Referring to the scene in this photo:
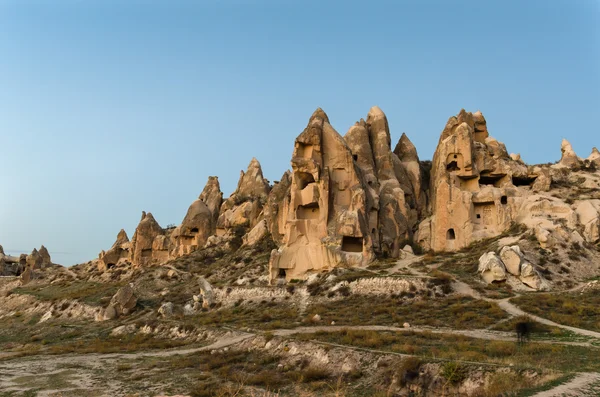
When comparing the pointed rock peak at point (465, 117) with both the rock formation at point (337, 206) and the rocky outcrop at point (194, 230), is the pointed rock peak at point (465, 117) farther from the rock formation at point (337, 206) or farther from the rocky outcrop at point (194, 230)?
the rocky outcrop at point (194, 230)

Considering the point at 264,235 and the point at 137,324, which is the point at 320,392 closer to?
the point at 137,324

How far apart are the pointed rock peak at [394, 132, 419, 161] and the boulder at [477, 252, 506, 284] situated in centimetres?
2075

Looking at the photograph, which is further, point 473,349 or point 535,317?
point 535,317

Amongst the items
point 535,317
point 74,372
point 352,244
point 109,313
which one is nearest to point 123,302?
point 109,313

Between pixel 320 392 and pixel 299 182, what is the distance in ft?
87.1

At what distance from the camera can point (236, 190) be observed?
196 ft

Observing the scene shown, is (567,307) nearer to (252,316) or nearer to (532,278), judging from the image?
(532,278)

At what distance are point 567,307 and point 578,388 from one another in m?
14.2

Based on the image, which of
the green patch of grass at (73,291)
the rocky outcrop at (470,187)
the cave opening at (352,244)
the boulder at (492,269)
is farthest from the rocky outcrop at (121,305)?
the boulder at (492,269)

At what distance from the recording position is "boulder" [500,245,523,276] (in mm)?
29109

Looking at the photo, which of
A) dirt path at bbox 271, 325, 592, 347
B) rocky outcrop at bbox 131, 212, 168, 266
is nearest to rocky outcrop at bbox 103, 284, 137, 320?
dirt path at bbox 271, 325, 592, 347

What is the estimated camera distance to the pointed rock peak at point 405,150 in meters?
49.6

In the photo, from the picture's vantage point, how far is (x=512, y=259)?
29469mm

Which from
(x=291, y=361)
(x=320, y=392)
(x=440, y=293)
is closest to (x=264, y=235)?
(x=440, y=293)
